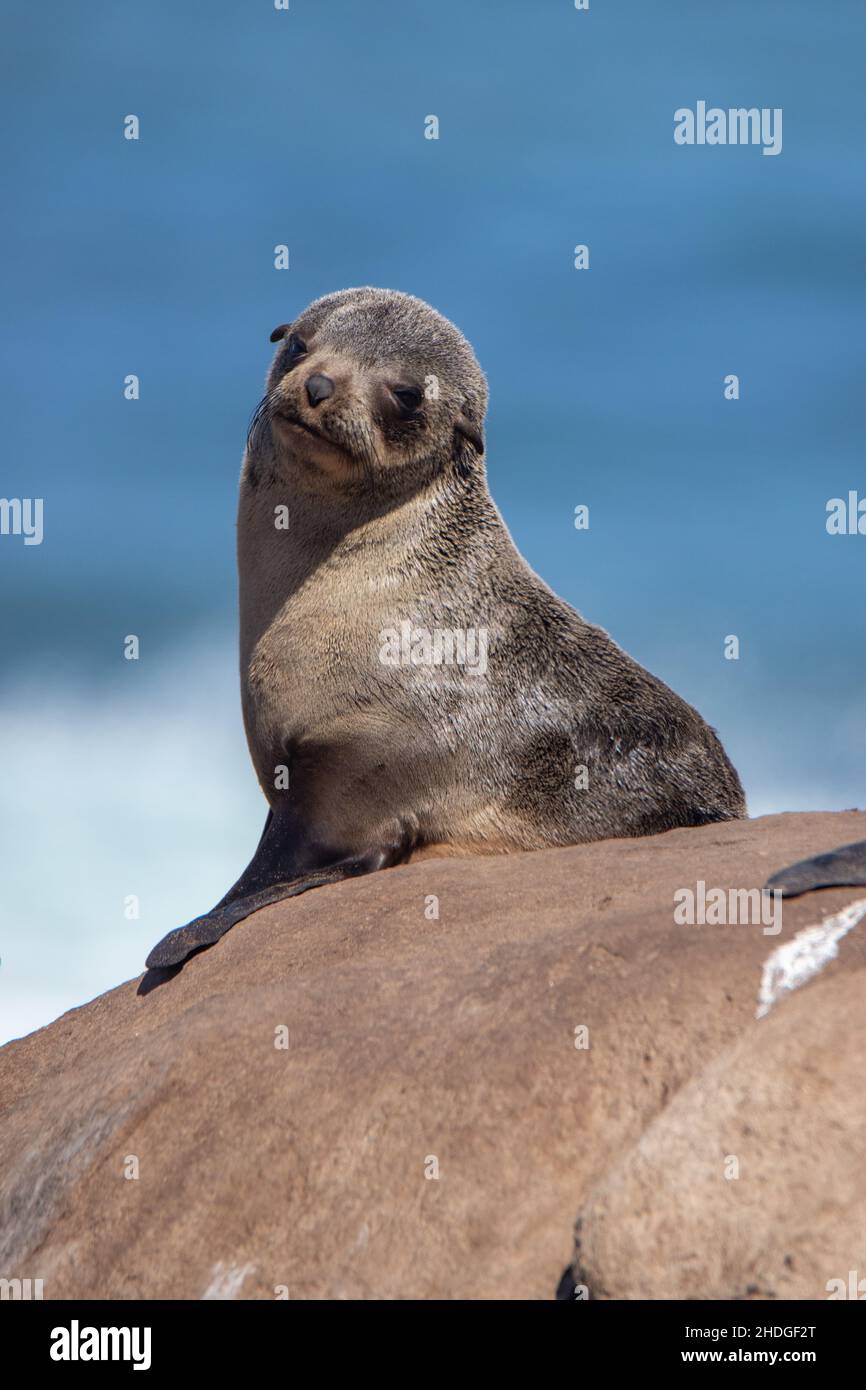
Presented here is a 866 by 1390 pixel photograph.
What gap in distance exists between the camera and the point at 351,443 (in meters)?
9.89

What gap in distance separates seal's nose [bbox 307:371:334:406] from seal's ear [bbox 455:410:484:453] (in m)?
1.09

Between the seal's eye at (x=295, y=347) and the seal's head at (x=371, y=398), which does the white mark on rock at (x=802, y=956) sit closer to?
the seal's head at (x=371, y=398)

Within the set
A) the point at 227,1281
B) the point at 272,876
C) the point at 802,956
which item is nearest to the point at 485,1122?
the point at 227,1281

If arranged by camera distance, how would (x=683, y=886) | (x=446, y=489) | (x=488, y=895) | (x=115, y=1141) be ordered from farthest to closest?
(x=446, y=489)
(x=488, y=895)
(x=683, y=886)
(x=115, y=1141)

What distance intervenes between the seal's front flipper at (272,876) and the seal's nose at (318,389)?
2.61 metres

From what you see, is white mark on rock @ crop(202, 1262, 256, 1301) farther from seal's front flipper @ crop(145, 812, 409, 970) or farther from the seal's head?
the seal's head

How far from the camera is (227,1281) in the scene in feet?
18.8

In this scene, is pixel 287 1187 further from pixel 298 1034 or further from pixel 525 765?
pixel 525 765

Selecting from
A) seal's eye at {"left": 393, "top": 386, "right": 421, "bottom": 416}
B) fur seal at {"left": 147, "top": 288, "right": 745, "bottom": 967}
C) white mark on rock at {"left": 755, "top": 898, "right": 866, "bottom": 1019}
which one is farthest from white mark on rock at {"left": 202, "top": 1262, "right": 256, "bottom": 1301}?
seal's eye at {"left": 393, "top": 386, "right": 421, "bottom": 416}

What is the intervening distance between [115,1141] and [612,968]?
2.24 metres

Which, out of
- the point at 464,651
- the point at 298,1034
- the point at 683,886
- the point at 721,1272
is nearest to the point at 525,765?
the point at 464,651

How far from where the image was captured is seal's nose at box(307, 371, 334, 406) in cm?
966

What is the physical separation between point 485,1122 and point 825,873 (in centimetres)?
210

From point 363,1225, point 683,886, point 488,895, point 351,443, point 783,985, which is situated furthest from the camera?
point 351,443
